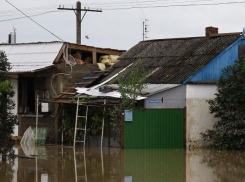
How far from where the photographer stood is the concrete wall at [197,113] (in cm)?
2577

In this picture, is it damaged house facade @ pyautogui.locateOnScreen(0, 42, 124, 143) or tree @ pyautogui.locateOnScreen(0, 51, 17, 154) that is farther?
damaged house facade @ pyautogui.locateOnScreen(0, 42, 124, 143)

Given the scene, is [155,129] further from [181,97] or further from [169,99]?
[181,97]

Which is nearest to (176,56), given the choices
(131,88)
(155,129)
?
(131,88)

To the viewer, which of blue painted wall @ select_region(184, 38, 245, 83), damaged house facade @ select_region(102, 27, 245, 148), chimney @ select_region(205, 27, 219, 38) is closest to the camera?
damaged house facade @ select_region(102, 27, 245, 148)

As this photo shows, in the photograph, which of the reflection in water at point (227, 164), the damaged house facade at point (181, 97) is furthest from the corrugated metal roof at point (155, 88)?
the reflection in water at point (227, 164)

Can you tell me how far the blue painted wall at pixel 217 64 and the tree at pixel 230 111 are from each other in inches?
47.7

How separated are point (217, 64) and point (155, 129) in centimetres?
398

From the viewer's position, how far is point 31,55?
101 feet

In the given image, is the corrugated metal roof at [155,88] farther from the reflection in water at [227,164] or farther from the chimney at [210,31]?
the chimney at [210,31]

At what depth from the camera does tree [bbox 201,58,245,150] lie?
963 inches

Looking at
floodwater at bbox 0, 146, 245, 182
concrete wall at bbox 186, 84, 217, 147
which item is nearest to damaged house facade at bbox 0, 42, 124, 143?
floodwater at bbox 0, 146, 245, 182

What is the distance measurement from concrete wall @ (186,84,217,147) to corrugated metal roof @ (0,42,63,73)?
22.6ft

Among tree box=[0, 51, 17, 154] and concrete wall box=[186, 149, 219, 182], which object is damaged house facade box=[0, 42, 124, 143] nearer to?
concrete wall box=[186, 149, 219, 182]

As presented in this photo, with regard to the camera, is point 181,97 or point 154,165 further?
point 181,97
